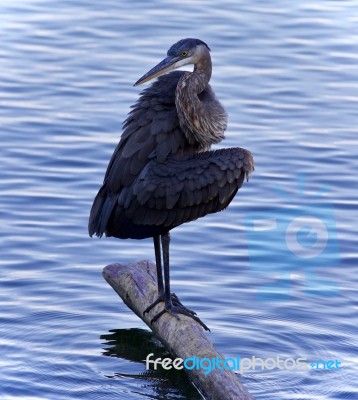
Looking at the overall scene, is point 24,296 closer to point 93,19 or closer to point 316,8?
point 93,19

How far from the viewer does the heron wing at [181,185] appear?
10.3m

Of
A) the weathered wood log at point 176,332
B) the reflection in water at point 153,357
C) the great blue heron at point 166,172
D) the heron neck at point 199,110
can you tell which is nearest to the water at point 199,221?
the reflection in water at point 153,357

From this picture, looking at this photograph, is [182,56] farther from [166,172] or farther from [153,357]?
[153,357]

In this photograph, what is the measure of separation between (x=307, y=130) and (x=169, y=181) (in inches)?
266

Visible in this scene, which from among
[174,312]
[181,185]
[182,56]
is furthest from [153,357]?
[182,56]

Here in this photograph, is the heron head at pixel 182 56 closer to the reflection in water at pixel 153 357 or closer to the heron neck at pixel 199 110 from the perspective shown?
the heron neck at pixel 199 110

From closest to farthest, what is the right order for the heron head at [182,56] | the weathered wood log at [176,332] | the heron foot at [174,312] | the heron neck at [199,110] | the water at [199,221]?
1. the weathered wood log at [176,332]
2. the heron foot at [174,312]
3. the heron neck at [199,110]
4. the heron head at [182,56]
5. the water at [199,221]

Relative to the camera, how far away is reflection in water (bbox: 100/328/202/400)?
1025 centimetres

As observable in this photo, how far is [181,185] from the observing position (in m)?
10.3

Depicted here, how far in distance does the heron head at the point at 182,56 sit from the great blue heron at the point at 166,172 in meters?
0.18

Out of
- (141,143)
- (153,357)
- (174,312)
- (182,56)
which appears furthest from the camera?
(153,357)

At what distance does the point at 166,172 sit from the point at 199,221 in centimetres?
383

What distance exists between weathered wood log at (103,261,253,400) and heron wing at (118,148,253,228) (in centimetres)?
59

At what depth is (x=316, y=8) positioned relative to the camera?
22.5 m
